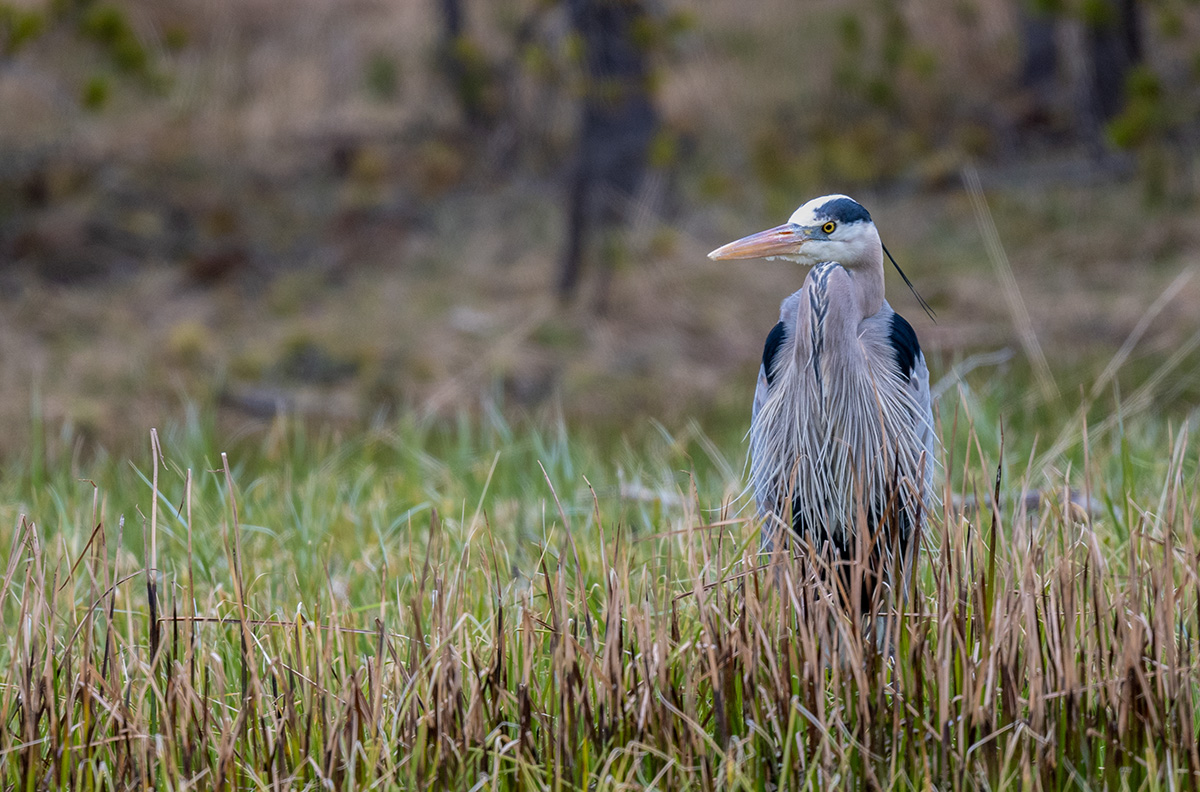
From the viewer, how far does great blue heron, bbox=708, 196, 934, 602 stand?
2.29m

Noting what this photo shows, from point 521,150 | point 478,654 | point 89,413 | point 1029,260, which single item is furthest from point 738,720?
point 521,150

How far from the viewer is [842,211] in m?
2.26

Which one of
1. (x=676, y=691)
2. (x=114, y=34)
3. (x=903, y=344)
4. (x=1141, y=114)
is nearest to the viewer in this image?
(x=676, y=691)

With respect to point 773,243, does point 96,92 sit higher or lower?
higher

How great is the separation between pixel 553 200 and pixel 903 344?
26.4ft

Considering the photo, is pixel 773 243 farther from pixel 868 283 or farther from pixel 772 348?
pixel 772 348

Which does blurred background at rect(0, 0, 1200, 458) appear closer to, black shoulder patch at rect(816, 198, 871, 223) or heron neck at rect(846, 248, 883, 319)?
heron neck at rect(846, 248, 883, 319)

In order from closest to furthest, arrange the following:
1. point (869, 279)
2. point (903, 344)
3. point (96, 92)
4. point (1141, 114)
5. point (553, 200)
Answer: point (869, 279)
point (903, 344)
point (96, 92)
point (1141, 114)
point (553, 200)

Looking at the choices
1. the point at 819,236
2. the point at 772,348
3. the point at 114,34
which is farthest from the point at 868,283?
the point at 114,34

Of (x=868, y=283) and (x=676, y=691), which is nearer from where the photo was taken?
(x=676, y=691)

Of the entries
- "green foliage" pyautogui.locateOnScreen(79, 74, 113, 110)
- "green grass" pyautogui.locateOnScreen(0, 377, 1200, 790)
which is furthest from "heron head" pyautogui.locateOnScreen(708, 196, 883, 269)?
"green foliage" pyautogui.locateOnScreen(79, 74, 113, 110)

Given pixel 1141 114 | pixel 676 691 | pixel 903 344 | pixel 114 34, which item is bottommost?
pixel 676 691

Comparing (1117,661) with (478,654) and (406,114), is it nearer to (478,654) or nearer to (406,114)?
(478,654)

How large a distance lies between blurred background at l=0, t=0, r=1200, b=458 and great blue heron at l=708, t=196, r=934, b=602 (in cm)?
178
